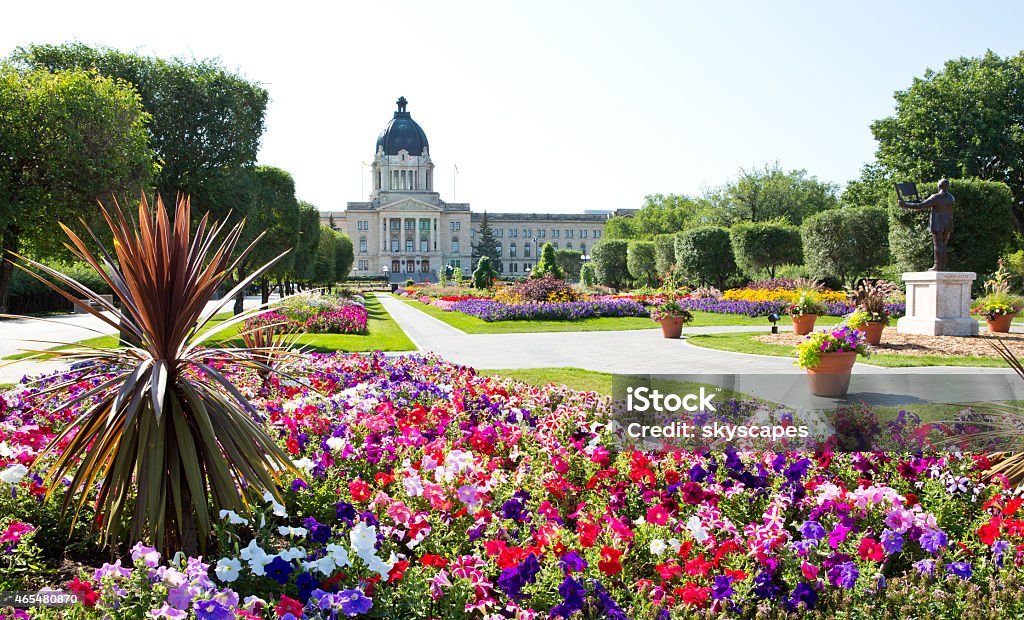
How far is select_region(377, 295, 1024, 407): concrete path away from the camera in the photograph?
7449 mm

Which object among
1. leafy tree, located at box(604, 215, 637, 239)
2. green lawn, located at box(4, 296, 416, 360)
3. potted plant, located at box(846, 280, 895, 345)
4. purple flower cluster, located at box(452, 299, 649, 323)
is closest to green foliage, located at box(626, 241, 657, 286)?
purple flower cluster, located at box(452, 299, 649, 323)

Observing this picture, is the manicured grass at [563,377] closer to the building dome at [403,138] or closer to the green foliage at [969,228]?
the green foliage at [969,228]

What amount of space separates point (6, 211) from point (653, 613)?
446 inches

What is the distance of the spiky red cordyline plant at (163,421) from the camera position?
272 centimetres

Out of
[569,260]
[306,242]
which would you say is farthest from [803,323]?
[569,260]

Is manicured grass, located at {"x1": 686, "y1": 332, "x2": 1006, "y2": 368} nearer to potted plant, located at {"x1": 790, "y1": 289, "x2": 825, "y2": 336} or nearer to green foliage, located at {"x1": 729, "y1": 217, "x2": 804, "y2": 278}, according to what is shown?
potted plant, located at {"x1": 790, "y1": 289, "x2": 825, "y2": 336}

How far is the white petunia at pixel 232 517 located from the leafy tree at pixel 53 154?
9693mm

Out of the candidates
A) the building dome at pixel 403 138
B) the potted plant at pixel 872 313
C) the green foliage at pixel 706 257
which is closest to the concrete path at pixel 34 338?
the potted plant at pixel 872 313

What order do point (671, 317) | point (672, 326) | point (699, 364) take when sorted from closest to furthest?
point (699, 364) → point (671, 317) → point (672, 326)

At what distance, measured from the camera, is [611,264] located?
1838 inches

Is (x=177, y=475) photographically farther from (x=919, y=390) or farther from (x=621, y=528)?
(x=919, y=390)

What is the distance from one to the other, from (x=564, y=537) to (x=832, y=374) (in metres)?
5.54

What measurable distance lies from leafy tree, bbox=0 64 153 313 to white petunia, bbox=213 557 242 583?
10.1 meters

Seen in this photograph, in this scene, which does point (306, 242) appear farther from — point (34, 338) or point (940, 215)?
point (940, 215)
